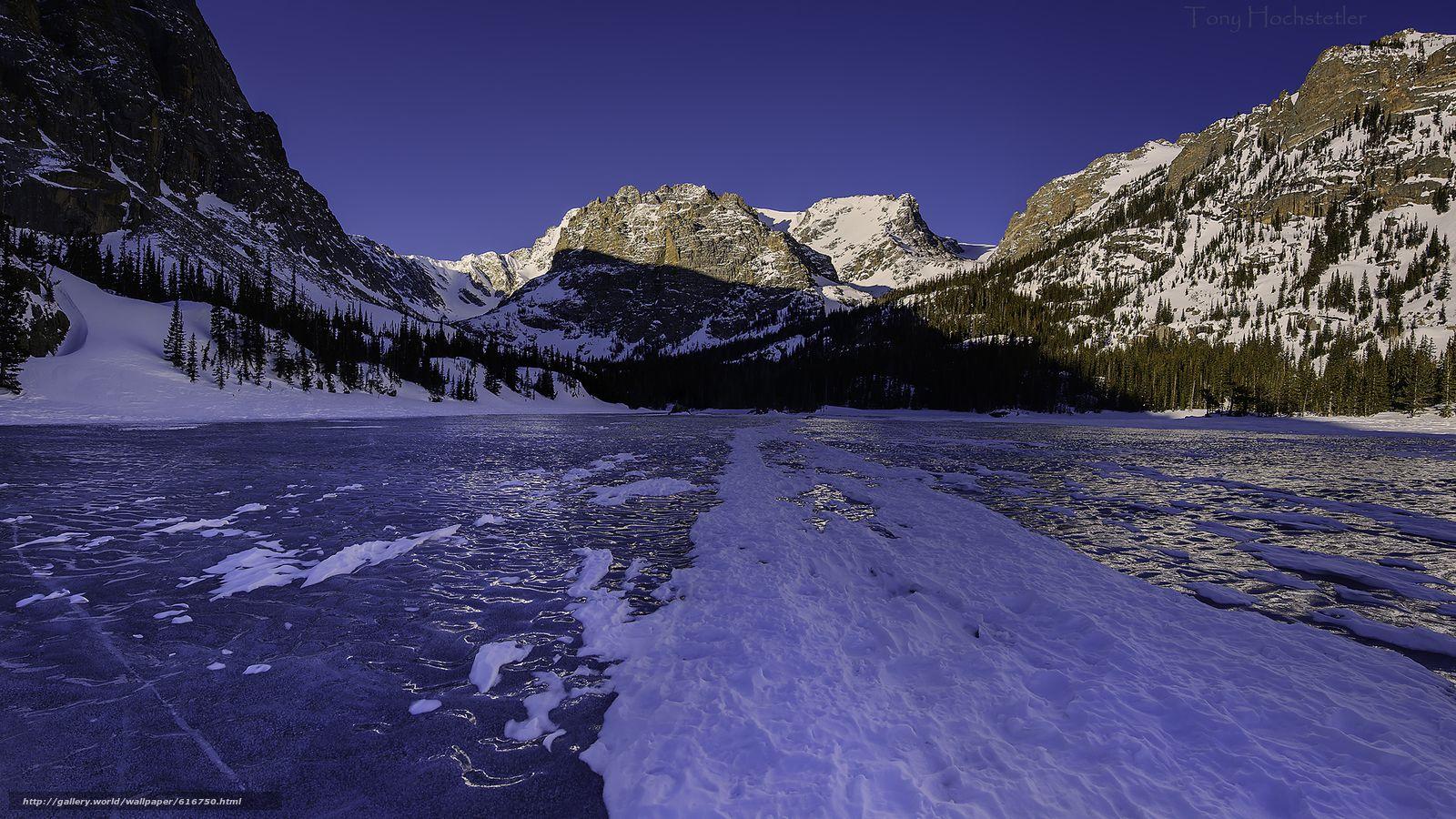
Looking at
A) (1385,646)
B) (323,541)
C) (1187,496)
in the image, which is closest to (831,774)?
(1385,646)

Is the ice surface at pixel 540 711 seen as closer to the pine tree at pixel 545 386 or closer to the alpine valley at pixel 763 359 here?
the alpine valley at pixel 763 359

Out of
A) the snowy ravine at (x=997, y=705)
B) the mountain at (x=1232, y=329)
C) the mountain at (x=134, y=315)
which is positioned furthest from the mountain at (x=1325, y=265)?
the mountain at (x=134, y=315)

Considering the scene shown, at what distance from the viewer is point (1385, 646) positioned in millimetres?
6641

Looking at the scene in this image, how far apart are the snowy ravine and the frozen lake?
2.14ft

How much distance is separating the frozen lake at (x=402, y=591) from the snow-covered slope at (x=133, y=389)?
4638cm

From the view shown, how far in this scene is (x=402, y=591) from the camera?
8.34 m

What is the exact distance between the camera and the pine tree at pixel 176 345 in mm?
75125

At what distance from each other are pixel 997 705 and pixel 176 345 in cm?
10493

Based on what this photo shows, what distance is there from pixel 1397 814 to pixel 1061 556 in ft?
21.7

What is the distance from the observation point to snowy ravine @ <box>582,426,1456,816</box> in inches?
155

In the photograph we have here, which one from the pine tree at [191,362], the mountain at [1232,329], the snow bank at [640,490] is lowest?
the snow bank at [640,490]

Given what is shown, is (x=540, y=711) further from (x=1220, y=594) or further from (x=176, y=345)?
(x=176, y=345)

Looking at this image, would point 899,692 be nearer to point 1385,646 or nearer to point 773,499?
point 1385,646

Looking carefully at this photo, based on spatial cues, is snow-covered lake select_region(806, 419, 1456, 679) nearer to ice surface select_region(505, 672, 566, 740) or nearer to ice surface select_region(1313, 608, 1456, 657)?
ice surface select_region(1313, 608, 1456, 657)
